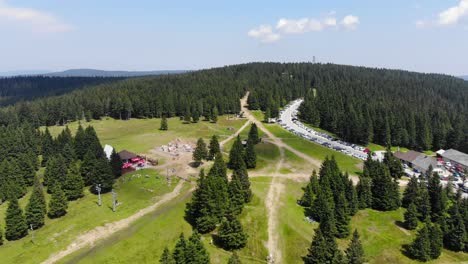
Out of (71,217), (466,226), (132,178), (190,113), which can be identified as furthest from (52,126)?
(466,226)

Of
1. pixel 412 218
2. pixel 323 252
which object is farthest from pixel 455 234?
pixel 323 252

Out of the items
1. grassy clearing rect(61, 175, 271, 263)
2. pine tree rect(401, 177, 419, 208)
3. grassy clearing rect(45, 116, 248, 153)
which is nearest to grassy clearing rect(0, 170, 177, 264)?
grassy clearing rect(61, 175, 271, 263)

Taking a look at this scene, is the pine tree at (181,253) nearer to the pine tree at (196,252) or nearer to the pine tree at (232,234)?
the pine tree at (196,252)

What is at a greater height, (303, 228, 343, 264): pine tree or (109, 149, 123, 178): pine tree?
(109, 149, 123, 178): pine tree

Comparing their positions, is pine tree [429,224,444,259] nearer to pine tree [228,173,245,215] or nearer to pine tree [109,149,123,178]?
pine tree [228,173,245,215]

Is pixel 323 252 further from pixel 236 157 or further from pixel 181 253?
pixel 236 157

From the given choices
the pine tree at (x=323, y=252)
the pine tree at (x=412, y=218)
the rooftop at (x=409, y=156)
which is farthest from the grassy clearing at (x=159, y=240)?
the rooftop at (x=409, y=156)
